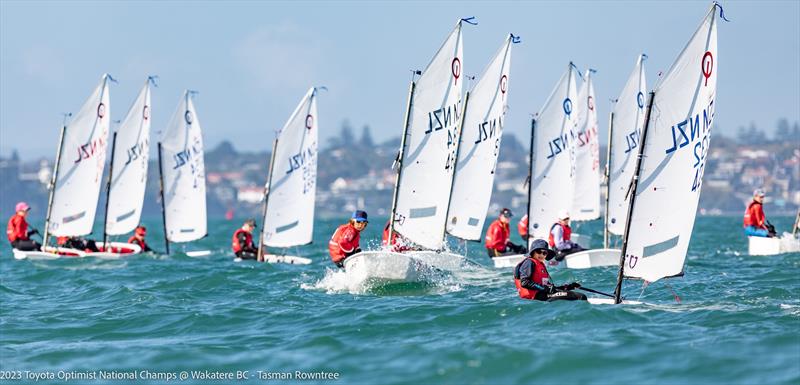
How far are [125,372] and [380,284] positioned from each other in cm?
663

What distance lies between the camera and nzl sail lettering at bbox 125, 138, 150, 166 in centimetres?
3238

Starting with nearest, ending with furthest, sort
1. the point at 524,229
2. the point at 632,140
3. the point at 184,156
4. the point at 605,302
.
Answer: the point at 605,302 → the point at 524,229 → the point at 632,140 → the point at 184,156

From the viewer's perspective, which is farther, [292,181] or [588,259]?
[292,181]

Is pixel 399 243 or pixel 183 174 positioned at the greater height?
pixel 183 174

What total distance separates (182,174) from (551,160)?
11060 mm

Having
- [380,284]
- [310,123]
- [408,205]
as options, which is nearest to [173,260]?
[310,123]

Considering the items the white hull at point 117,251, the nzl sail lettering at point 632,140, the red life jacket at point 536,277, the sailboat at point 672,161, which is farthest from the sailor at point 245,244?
the sailboat at point 672,161

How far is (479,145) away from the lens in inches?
971

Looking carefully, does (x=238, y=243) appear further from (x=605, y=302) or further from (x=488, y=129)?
(x=605, y=302)

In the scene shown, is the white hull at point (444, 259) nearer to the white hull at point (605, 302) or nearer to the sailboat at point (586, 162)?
the white hull at point (605, 302)

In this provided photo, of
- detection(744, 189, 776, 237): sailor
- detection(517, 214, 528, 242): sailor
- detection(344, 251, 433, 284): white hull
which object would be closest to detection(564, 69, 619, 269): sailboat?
detection(517, 214, 528, 242): sailor

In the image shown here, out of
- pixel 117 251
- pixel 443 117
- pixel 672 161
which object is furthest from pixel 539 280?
pixel 117 251

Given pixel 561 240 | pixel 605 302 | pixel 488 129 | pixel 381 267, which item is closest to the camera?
pixel 605 302

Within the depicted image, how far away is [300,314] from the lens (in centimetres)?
1574
